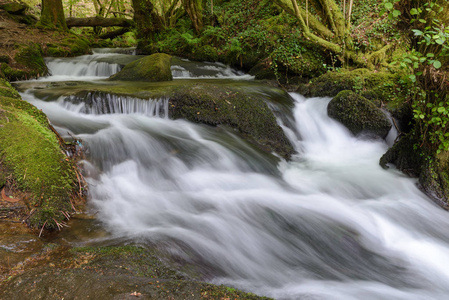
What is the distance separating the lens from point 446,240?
11.6ft

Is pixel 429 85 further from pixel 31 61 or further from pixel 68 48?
pixel 68 48

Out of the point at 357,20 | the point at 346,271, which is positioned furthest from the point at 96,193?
the point at 357,20

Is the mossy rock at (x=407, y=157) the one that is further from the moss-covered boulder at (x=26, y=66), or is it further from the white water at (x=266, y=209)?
the moss-covered boulder at (x=26, y=66)

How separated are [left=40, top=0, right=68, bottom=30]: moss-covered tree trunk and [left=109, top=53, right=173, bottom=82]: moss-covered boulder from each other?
676cm

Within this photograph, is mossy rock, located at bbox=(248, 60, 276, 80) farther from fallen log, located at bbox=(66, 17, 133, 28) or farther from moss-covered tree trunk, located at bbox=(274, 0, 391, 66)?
fallen log, located at bbox=(66, 17, 133, 28)

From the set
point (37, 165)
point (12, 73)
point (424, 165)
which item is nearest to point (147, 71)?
point (12, 73)

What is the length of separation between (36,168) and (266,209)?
260 centimetres

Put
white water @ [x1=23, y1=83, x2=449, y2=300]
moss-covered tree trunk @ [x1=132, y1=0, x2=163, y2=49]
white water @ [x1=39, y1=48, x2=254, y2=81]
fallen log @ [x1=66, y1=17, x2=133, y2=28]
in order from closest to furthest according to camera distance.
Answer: white water @ [x1=23, y1=83, x2=449, y2=300]
white water @ [x1=39, y1=48, x2=254, y2=81]
moss-covered tree trunk @ [x1=132, y1=0, x2=163, y2=49]
fallen log @ [x1=66, y1=17, x2=133, y2=28]

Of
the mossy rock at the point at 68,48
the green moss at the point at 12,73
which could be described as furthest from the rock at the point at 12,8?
the green moss at the point at 12,73

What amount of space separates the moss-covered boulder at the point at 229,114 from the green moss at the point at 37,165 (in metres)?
2.84

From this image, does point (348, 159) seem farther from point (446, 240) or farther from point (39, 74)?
point (39, 74)

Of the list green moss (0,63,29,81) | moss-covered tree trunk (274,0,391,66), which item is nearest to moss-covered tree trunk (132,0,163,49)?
green moss (0,63,29,81)

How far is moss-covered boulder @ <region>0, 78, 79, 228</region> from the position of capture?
2682 millimetres

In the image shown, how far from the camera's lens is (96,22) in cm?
1641
